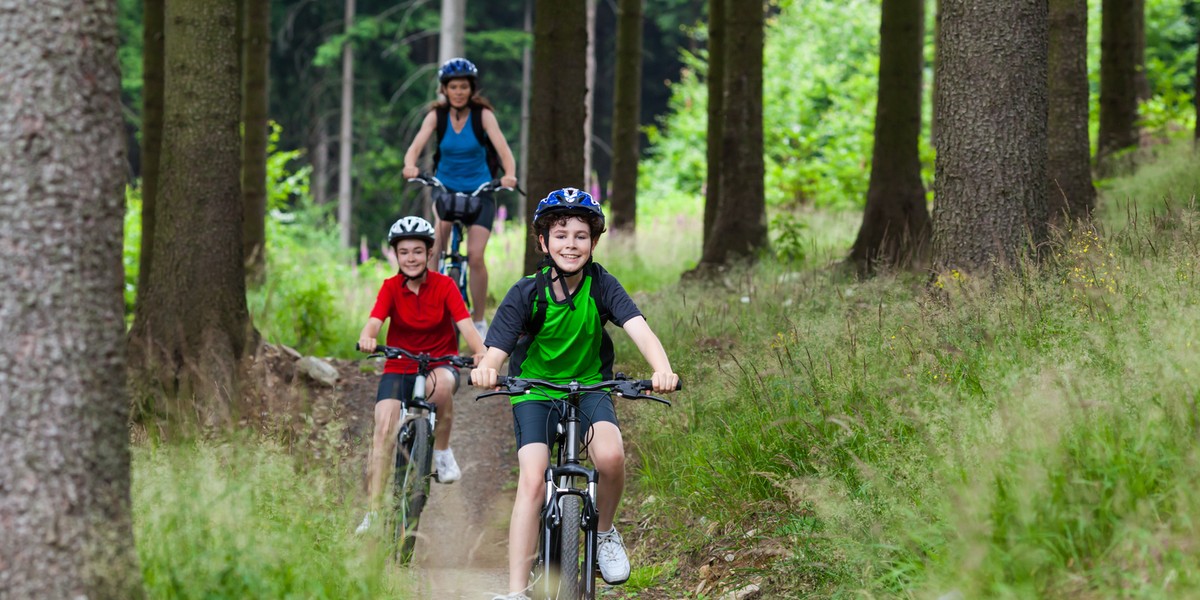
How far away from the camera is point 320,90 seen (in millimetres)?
39500

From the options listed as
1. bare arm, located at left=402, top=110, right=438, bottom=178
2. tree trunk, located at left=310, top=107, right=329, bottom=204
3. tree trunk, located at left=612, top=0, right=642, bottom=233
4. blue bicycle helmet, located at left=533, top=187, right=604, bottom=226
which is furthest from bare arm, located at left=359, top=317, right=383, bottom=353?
tree trunk, located at left=310, top=107, right=329, bottom=204

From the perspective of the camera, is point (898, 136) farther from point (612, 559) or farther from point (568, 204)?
point (612, 559)

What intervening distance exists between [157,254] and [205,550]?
18.6ft

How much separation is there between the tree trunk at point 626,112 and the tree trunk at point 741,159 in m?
3.82

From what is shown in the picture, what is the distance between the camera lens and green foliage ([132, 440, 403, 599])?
4277mm

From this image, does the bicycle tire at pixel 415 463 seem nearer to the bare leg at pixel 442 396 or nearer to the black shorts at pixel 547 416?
the bare leg at pixel 442 396

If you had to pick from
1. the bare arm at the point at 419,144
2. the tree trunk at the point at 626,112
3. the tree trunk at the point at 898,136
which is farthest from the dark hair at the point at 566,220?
the tree trunk at the point at 626,112

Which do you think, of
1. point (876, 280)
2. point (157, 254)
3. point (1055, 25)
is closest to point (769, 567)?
point (876, 280)

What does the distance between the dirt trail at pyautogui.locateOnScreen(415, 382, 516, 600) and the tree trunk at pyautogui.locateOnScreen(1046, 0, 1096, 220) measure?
17.5ft

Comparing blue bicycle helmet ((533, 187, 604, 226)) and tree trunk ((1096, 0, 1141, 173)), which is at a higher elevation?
tree trunk ((1096, 0, 1141, 173))

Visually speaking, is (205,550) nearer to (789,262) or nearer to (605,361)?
(605,361)

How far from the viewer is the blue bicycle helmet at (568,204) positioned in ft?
18.6

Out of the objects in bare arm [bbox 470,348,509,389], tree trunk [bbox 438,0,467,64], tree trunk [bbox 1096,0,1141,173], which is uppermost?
tree trunk [bbox 438,0,467,64]

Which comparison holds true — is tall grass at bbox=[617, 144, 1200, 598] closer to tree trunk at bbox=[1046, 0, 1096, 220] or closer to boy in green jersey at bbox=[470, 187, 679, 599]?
boy in green jersey at bbox=[470, 187, 679, 599]
